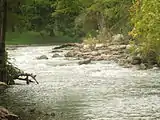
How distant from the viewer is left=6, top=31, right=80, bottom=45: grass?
84244 mm

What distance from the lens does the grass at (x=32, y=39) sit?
8424 cm

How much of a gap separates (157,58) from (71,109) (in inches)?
672

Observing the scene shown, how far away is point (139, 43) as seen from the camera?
124ft

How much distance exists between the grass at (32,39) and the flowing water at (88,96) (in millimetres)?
51583

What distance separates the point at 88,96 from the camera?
71.0 ft

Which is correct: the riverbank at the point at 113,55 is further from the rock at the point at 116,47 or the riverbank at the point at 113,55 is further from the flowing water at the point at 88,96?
the flowing water at the point at 88,96

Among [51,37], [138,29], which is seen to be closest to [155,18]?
[138,29]

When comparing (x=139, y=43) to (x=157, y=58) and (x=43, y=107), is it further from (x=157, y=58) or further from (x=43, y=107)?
(x=43, y=107)

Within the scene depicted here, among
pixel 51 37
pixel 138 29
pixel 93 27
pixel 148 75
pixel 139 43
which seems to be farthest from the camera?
pixel 51 37

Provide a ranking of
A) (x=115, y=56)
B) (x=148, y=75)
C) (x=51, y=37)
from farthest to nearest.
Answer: (x=51, y=37) < (x=115, y=56) < (x=148, y=75)

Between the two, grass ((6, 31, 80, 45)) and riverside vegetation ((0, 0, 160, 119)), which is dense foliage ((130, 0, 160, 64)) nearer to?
riverside vegetation ((0, 0, 160, 119))

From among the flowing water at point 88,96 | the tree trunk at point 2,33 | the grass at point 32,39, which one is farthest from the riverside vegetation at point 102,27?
the flowing water at point 88,96

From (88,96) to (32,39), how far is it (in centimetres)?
6963

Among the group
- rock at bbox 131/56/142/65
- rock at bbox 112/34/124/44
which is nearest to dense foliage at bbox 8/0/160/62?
rock at bbox 131/56/142/65
